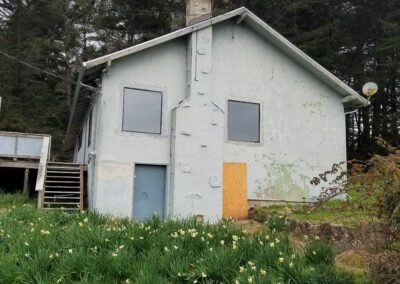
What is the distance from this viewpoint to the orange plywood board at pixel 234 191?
1579 cm

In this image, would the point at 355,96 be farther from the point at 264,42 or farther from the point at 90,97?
the point at 90,97

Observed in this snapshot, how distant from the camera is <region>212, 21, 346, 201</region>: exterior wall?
16.4 meters

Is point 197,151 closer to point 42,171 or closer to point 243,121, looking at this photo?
point 243,121

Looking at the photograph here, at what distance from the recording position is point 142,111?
15.3 metres

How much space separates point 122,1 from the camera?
3212 cm

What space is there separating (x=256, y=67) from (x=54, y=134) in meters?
19.2

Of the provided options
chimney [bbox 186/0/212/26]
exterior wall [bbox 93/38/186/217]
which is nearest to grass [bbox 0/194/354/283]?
exterior wall [bbox 93/38/186/217]

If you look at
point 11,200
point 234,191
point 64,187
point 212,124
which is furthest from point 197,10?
point 11,200

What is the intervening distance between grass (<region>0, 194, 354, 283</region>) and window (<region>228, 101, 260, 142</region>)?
784 centimetres

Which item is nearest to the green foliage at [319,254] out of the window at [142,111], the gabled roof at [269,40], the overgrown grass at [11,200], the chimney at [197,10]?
the window at [142,111]

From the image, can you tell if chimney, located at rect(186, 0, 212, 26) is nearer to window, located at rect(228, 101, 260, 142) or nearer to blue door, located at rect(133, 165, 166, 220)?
window, located at rect(228, 101, 260, 142)

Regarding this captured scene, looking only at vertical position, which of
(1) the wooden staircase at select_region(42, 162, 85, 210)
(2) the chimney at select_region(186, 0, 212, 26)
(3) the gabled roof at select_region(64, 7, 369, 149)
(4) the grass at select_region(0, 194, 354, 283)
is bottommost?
(4) the grass at select_region(0, 194, 354, 283)

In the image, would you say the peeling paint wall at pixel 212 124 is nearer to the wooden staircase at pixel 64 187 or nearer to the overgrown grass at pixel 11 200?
the wooden staircase at pixel 64 187

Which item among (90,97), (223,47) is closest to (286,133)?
(223,47)
